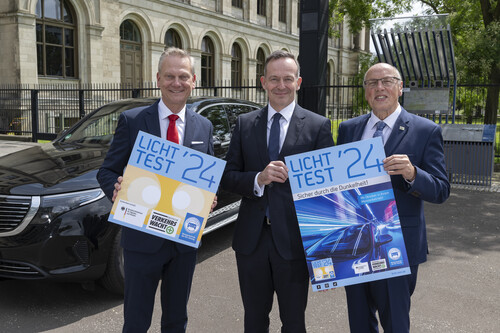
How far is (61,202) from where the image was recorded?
3.65 meters

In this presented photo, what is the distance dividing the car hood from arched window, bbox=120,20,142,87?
21.4 m

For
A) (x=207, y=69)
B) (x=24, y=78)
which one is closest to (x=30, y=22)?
(x=24, y=78)

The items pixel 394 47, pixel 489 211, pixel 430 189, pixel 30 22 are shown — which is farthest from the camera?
pixel 30 22

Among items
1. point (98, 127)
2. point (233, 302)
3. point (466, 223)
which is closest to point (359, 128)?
point (233, 302)

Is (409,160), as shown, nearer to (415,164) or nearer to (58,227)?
(415,164)

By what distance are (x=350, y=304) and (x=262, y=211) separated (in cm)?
79

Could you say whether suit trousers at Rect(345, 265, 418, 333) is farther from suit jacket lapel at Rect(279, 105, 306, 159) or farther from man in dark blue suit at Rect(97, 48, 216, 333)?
man in dark blue suit at Rect(97, 48, 216, 333)

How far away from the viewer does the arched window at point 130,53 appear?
81.7ft

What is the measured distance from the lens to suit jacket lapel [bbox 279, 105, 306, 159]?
2531 millimetres

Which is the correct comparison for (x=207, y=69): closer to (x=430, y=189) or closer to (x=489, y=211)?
(x=489, y=211)

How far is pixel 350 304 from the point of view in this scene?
2.67 m

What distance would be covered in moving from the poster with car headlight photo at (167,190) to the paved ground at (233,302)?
146 centimetres

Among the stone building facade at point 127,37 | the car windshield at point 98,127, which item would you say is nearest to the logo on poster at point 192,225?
the car windshield at point 98,127

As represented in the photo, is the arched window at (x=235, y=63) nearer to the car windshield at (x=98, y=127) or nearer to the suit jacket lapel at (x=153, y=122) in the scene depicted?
the car windshield at (x=98, y=127)
